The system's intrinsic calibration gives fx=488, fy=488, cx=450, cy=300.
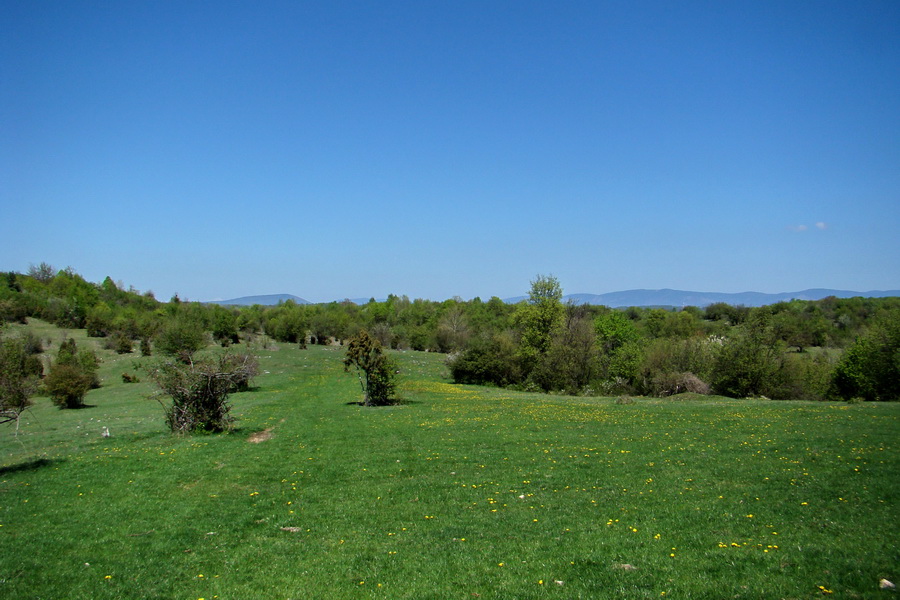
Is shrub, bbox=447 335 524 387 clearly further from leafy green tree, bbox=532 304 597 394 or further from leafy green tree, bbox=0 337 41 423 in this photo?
leafy green tree, bbox=0 337 41 423

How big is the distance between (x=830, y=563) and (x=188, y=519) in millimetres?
14616

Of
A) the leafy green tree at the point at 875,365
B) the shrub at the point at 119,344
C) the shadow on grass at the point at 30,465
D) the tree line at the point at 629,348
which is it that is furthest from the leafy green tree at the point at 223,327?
the leafy green tree at the point at 875,365

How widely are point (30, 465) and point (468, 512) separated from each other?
732 inches

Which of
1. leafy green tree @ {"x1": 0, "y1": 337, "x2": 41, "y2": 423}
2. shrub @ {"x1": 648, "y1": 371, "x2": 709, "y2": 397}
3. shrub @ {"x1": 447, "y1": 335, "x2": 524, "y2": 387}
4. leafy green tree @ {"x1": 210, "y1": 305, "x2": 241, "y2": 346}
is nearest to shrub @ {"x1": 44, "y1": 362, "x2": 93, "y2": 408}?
leafy green tree @ {"x1": 0, "y1": 337, "x2": 41, "y2": 423}

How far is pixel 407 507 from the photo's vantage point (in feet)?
44.9

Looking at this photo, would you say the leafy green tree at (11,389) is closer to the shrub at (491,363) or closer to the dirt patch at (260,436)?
the dirt patch at (260,436)

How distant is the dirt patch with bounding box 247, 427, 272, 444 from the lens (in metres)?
25.0

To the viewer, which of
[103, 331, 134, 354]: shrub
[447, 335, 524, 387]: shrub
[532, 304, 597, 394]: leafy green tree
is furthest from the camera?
[103, 331, 134, 354]: shrub

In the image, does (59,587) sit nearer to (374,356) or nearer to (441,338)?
(374,356)

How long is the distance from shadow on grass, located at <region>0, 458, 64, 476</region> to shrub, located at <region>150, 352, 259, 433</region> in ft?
17.9

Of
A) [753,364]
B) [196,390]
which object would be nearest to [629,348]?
[753,364]

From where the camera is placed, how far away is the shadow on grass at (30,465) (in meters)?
18.8

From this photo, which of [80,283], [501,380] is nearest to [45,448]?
[501,380]

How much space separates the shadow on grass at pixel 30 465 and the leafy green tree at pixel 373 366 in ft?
69.0
